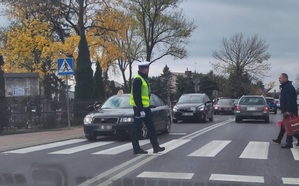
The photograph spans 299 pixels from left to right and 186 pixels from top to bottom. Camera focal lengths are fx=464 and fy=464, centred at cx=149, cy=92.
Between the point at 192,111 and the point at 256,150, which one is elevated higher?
the point at 192,111

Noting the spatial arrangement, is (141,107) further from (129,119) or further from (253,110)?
(253,110)

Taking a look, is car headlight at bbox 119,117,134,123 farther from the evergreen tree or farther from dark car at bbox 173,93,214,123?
the evergreen tree

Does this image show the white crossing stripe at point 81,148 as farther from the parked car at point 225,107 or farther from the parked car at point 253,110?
the parked car at point 225,107

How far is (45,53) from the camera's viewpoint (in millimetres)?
32594

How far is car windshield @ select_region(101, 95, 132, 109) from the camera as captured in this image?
14.6 m

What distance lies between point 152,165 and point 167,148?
2785mm

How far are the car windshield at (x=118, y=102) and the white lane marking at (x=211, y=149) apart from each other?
3.10 metres

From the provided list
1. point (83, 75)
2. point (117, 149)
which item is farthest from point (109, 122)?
point (83, 75)

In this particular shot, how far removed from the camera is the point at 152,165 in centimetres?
876

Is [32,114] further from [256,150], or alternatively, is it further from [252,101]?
[252,101]

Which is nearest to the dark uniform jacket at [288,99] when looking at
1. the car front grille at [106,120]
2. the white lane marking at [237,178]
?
the white lane marking at [237,178]

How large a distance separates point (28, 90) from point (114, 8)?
11593 mm

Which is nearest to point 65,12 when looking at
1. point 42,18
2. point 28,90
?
point 42,18

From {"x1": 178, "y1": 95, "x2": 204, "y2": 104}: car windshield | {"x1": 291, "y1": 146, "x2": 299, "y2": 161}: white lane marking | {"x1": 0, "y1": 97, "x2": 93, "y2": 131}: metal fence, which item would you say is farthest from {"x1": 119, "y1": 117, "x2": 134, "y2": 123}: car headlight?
{"x1": 178, "y1": 95, "x2": 204, "y2": 104}: car windshield
